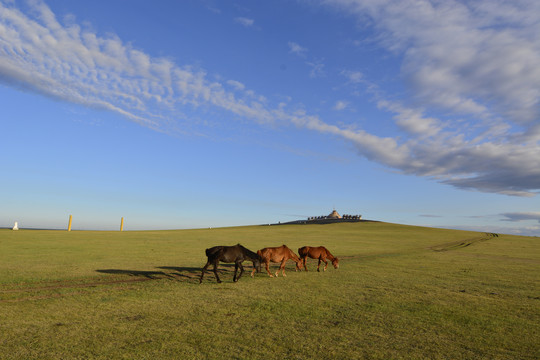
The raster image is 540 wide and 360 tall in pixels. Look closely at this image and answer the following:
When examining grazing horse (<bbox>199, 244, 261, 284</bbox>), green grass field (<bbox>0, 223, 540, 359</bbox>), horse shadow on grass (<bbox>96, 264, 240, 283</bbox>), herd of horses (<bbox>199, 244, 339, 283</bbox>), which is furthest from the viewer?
horse shadow on grass (<bbox>96, 264, 240, 283</bbox>)

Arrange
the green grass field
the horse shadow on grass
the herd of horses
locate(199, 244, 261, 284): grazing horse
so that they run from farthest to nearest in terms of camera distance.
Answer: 1. the horse shadow on grass
2. the herd of horses
3. locate(199, 244, 261, 284): grazing horse
4. the green grass field

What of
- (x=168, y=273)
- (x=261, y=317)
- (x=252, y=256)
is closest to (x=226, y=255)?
(x=252, y=256)

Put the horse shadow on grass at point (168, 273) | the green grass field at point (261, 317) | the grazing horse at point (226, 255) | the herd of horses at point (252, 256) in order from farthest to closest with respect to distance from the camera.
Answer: the horse shadow on grass at point (168, 273), the herd of horses at point (252, 256), the grazing horse at point (226, 255), the green grass field at point (261, 317)

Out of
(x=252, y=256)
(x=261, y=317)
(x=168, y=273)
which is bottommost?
(x=261, y=317)

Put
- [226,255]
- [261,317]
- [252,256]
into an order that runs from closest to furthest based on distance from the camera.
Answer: [261,317]
[226,255]
[252,256]

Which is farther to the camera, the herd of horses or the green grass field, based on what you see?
the herd of horses

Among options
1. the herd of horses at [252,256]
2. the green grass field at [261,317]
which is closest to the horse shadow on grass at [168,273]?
the green grass field at [261,317]

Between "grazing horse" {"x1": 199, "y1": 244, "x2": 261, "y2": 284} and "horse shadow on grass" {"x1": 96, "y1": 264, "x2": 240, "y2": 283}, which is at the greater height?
"grazing horse" {"x1": 199, "y1": 244, "x2": 261, "y2": 284}

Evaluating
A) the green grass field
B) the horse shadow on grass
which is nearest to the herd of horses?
the green grass field

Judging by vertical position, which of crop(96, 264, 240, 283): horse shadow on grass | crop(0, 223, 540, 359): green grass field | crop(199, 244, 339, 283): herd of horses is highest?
crop(199, 244, 339, 283): herd of horses

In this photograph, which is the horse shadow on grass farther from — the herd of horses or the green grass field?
the herd of horses

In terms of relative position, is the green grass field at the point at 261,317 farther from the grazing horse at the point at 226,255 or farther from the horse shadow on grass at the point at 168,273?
the grazing horse at the point at 226,255

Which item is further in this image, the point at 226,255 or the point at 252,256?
the point at 252,256

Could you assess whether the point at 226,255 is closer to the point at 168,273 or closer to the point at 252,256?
the point at 252,256
